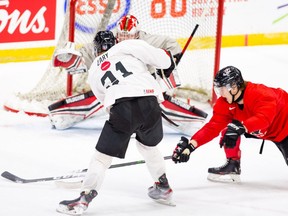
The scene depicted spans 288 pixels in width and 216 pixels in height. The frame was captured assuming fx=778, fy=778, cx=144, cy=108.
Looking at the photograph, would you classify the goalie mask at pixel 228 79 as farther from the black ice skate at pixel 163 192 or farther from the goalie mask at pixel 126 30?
the goalie mask at pixel 126 30

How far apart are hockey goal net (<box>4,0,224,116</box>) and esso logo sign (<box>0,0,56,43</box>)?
3.74ft

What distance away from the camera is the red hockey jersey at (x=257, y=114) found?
362cm

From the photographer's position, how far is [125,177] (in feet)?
13.2

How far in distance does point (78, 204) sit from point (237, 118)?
3.27 ft

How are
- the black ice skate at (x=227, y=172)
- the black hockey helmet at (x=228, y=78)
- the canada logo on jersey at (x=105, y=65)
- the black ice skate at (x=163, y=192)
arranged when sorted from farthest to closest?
1. the black ice skate at (x=227, y=172)
2. the black hockey helmet at (x=228, y=78)
3. the black ice skate at (x=163, y=192)
4. the canada logo on jersey at (x=105, y=65)

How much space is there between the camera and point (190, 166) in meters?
4.34

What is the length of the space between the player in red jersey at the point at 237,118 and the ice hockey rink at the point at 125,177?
0.20 metres

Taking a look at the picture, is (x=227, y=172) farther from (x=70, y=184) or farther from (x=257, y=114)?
(x=70, y=184)

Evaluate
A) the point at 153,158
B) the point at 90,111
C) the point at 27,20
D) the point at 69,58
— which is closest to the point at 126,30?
the point at 69,58

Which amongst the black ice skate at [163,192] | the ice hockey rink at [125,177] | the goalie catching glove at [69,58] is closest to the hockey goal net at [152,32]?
the ice hockey rink at [125,177]

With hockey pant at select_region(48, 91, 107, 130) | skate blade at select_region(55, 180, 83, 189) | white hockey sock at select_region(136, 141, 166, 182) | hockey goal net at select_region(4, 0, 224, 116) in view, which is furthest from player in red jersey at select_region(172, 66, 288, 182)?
hockey goal net at select_region(4, 0, 224, 116)

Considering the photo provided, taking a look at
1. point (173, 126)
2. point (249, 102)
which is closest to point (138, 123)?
point (249, 102)

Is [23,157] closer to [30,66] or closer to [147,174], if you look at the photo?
[147,174]

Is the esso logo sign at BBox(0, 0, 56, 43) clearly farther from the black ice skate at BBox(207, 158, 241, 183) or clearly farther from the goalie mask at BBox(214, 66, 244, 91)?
the goalie mask at BBox(214, 66, 244, 91)
